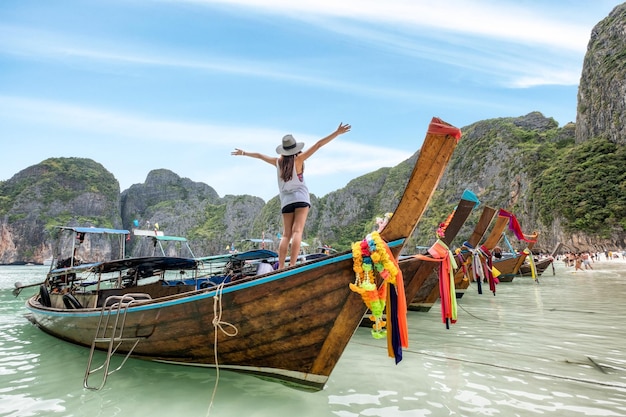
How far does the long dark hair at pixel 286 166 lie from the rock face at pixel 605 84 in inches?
2425

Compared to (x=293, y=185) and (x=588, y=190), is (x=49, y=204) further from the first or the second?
(x=588, y=190)

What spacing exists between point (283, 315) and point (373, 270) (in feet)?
3.19

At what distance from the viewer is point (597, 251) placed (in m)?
44.5

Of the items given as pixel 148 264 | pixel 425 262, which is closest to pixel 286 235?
pixel 425 262

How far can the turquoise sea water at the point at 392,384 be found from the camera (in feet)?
10.1

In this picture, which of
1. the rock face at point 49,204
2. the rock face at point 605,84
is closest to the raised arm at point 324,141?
the rock face at point 605,84

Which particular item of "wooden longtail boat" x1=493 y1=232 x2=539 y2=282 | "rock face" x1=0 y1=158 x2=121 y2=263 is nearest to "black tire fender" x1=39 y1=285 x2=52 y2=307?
"wooden longtail boat" x1=493 y1=232 x2=539 y2=282

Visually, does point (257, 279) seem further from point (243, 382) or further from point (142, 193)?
point (142, 193)

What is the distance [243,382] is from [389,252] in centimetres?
220

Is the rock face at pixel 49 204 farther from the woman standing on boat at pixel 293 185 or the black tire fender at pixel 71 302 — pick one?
the woman standing on boat at pixel 293 185

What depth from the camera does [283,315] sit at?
129 inches

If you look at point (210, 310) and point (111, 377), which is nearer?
point (210, 310)

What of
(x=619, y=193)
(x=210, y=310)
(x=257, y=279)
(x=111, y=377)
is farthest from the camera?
(x=619, y=193)

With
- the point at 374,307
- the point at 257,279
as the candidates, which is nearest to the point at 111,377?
the point at 257,279
